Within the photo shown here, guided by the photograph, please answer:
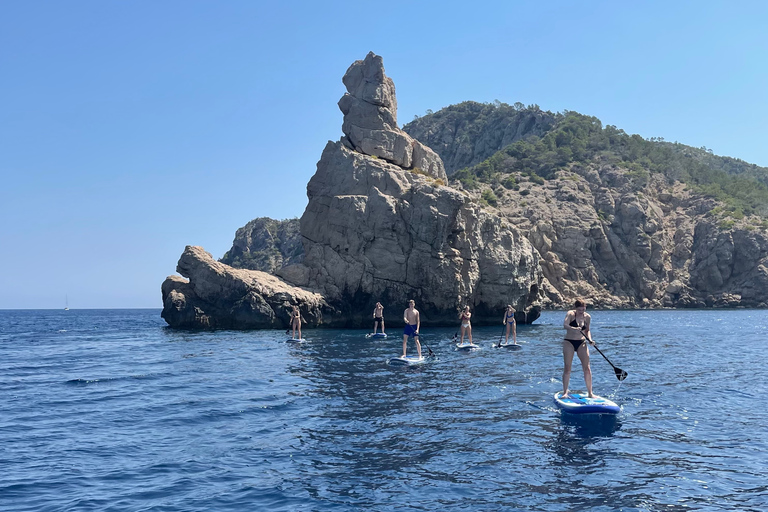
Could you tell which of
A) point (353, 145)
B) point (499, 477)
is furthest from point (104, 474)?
point (353, 145)

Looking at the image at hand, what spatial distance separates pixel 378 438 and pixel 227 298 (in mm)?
37850

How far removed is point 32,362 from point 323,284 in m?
25.4

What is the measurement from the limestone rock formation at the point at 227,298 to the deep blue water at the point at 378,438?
22.3 meters

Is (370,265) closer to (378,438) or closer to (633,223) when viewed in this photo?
(378,438)

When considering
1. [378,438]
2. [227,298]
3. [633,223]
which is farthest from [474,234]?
Answer: [633,223]

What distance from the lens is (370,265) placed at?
50.8 meters

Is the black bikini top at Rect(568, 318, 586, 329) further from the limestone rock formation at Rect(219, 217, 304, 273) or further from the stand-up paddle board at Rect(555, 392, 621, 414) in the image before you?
the limestone rock formation at Rect(219, 217, 304, 273)

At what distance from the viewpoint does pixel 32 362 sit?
100ft

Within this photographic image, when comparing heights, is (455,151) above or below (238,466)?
above

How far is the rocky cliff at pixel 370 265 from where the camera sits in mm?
49312

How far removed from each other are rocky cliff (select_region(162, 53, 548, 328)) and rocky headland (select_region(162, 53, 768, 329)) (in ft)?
0.40

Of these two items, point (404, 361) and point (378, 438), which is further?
point (404, 361)

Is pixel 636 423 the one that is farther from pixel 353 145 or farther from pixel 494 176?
pixel 494 176

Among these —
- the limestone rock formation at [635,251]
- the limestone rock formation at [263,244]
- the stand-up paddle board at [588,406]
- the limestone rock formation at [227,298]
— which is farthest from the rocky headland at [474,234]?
the stand-up paddle board at [588,406]
